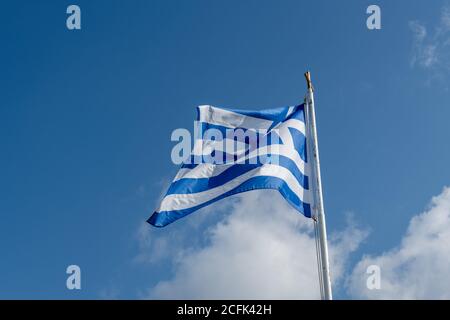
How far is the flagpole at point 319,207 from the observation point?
17.5 metres

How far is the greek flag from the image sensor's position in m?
19.4

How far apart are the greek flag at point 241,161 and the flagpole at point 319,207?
350 millimetres

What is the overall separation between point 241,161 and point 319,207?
312 centimetres

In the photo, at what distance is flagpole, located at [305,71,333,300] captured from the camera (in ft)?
57.6

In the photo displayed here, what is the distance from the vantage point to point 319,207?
18844 millimetres

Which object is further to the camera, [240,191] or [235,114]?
[235,114]

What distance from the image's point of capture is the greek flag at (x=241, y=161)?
19391 mm

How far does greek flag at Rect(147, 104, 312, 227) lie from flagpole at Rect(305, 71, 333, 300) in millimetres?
350
